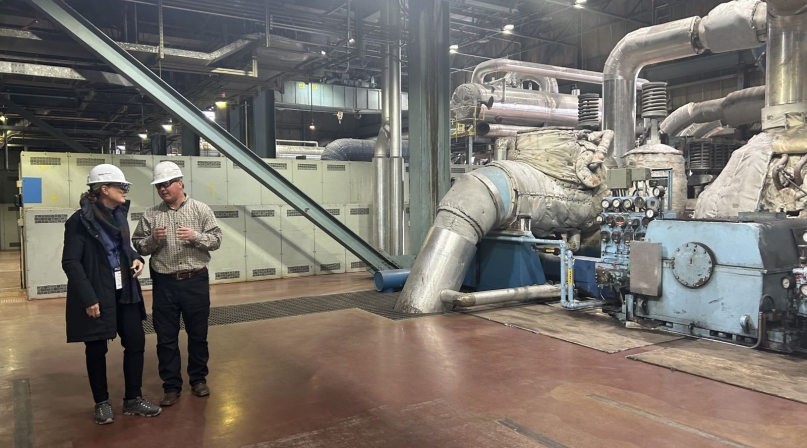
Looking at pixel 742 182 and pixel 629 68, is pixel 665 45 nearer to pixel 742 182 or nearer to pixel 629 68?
pixel 629 68

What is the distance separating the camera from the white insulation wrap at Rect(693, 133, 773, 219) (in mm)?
6891

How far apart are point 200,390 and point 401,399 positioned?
4.60 ft

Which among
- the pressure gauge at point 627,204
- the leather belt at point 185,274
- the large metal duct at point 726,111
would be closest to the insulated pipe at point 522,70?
the large metal duct at point 726,111

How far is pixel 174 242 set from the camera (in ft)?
13.0

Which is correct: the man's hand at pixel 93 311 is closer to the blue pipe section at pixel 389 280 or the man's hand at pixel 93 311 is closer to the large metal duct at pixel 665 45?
the blue pipe section at pixel 389 280

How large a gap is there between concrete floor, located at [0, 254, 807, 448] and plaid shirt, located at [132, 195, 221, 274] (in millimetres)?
953

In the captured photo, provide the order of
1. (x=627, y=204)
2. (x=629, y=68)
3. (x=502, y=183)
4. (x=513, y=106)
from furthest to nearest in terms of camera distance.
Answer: (x=513, y=106) → (x=629, y=68) → (x=502, y=183) → (x=627, y=204)

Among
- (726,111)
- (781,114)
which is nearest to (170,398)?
(781,114)

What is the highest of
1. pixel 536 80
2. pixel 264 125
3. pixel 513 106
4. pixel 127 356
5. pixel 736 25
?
pixel 536 80

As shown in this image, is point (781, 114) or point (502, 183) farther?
point (502, 183)

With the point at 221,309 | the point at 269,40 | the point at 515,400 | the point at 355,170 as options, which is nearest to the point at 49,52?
the point at 269,40

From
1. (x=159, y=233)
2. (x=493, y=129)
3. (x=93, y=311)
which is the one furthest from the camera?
(x=493, y=129)

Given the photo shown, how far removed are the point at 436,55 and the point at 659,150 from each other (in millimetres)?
3289

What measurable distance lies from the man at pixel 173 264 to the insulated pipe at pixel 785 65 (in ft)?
21.1
